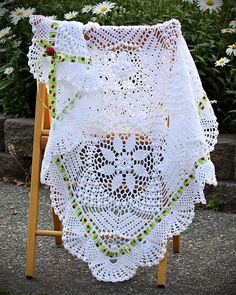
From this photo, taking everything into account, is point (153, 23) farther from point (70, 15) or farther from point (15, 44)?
point (15, 44)

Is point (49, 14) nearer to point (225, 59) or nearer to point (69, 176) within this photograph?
point (225, 59)

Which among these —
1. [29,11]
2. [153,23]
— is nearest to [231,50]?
[153,23]

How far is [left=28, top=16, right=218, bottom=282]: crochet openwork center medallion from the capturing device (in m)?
3.58

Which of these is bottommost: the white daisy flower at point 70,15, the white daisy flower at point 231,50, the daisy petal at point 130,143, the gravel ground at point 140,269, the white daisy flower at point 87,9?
the gravel ground at point 140,269

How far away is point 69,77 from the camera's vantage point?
11.7 feet

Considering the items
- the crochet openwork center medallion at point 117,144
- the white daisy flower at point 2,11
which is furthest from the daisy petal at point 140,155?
the white daisy flower at point 2,11

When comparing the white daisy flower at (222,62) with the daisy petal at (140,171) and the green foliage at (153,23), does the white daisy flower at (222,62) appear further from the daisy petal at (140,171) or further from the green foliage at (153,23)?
the daisy petal at (140,171)

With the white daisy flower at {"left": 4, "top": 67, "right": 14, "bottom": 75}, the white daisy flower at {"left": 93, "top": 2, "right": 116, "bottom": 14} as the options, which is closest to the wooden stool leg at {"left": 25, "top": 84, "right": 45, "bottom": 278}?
Result: the white daisy flower at {"left": 93, "top": 2, "right": 116, "bottom": 14}

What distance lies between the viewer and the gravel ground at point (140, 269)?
3.71 meters

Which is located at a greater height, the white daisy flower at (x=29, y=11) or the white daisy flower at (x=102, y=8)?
the white daisy flower at (x=102, y=8)

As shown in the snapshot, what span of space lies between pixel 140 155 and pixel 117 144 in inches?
4.0

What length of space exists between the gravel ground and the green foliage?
2.79ft

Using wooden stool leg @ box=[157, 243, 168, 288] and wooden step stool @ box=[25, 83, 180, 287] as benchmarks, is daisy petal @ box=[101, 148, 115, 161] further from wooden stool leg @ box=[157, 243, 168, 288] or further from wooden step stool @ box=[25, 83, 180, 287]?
wooden stool leg @ box=[157, 243, 168, 288]

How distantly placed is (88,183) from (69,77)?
0.43m
